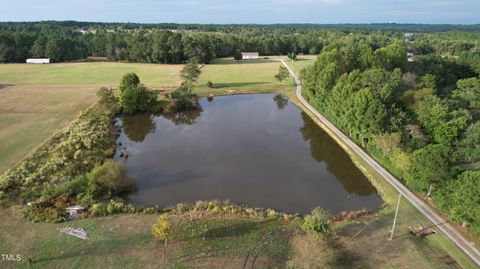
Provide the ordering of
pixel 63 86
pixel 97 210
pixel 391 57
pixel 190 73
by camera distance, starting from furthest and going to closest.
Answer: pixel 63 86 → pixel 190 73 → pixel 391 57 → pixel 97 210

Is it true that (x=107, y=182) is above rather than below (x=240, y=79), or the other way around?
below

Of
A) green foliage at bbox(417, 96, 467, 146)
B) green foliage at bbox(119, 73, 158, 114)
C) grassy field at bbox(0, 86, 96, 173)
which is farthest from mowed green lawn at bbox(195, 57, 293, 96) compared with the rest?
green foliage at bbox(417, 96, 467, 146)

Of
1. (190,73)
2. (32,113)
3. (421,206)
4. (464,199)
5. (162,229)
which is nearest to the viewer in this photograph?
(162,229)

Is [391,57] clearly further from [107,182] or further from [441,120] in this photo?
[107,182]

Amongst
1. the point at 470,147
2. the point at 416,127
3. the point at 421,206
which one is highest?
the point at 416,127

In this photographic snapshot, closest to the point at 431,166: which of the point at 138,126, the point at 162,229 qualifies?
the point at 162,229

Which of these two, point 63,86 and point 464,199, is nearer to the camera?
point 464,199

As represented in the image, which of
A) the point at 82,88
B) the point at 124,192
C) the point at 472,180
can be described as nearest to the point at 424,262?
the point at 472,180

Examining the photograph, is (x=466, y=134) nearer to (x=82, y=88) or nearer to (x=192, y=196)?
(x=192, y=196)
